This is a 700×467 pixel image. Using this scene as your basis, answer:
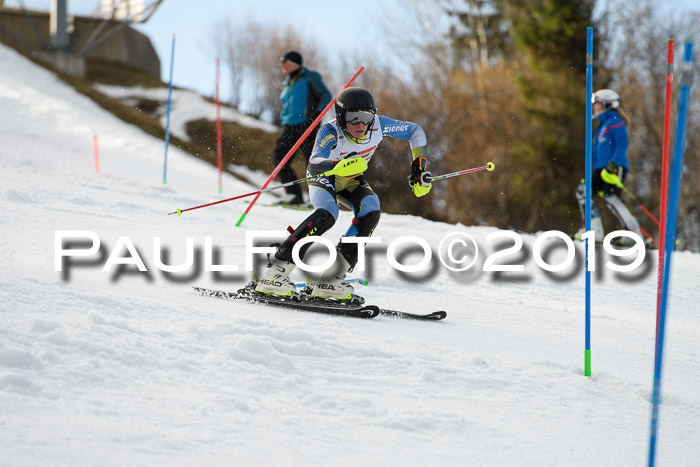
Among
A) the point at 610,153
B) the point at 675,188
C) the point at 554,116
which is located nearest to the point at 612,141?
the point at 610,153

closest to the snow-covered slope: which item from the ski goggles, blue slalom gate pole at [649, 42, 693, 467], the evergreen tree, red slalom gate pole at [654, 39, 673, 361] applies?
blue slalom gate pole at [649, 42, 693, 467]

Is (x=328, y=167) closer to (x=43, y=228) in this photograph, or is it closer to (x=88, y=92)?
(x=43, y=228)

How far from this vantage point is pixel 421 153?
4.75 metres

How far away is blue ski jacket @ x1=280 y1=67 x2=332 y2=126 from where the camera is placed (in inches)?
347

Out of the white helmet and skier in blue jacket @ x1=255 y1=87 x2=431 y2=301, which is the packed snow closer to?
the white helmet

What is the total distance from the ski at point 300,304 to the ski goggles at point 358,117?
1143 millimetres

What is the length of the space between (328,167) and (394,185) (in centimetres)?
1469

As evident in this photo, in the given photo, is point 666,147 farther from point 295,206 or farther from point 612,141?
point 295,206

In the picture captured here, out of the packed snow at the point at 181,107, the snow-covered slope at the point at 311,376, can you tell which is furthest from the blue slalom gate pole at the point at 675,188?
the packed snow at the point at 181,107

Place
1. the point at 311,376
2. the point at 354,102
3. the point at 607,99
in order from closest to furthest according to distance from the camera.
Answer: the point at 311,376 → the point at 354,102 → the point at 607,99

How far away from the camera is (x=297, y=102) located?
349 inches

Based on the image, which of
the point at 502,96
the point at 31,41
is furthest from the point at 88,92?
the point at 502,96

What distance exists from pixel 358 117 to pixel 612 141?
17.0 feet
